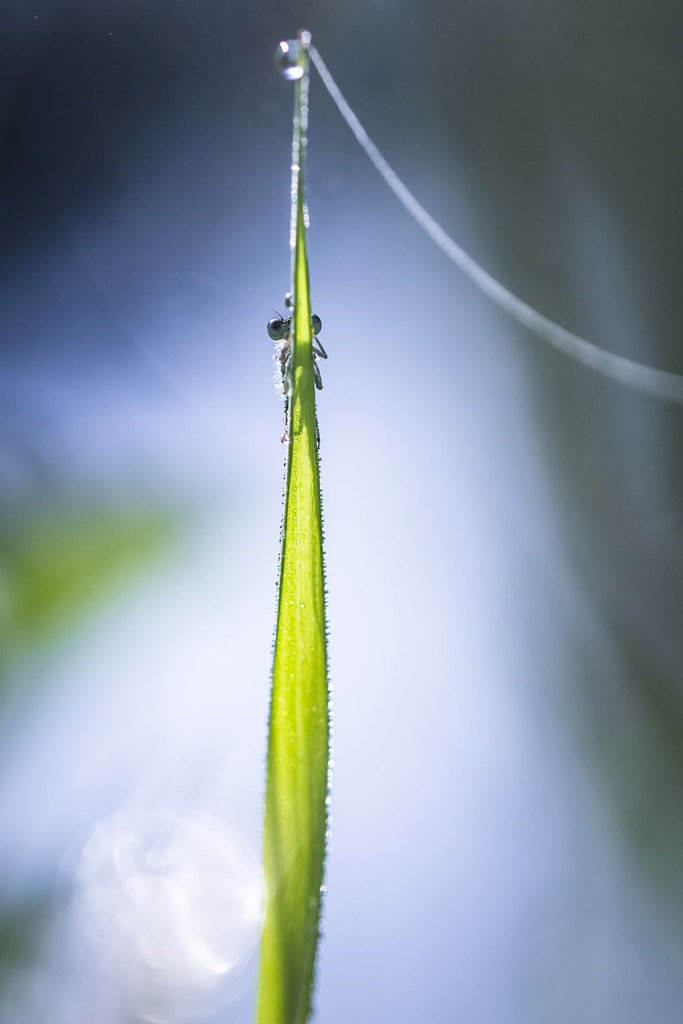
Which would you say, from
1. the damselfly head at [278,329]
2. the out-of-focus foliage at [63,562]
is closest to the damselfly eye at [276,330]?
the damselfly head at [278,329]

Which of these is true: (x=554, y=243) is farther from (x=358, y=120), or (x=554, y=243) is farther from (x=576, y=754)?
(x=576, y=754)

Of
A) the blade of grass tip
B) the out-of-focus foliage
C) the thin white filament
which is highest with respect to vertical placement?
the thin white filament

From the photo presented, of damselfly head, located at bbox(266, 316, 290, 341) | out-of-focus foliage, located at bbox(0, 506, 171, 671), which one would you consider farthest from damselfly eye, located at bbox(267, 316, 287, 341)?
out-of-focus foliage, located at bbox(0, 506, 171, 671)

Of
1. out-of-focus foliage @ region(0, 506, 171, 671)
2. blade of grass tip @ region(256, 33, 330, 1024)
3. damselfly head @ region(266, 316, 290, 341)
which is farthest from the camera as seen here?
out-of-focus foliage @ region(0, 506, 171, 671)

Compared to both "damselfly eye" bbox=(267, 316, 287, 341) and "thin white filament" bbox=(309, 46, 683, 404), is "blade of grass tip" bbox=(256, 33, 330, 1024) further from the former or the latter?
"thin white filament" bbox=(309, 46, 683, 404)

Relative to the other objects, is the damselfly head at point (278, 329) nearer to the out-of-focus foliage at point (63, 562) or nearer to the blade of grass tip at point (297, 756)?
the blade of grass tip at point (297, 756)

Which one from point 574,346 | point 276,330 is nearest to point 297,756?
point 276,330

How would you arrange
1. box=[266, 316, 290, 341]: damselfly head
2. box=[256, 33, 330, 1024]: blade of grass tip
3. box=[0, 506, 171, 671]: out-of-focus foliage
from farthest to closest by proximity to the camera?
box=[0, 506, 171, 671]: out-of-focus foliage → box=[266, 316, 290, 341]: damselfly head → box=[256, 33, 330, 1024]: blade of grass tip

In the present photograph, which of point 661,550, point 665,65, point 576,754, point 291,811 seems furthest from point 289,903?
point 665,65

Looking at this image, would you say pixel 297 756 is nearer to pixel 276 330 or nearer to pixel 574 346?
pixel 276 330
